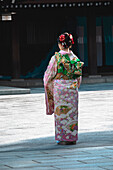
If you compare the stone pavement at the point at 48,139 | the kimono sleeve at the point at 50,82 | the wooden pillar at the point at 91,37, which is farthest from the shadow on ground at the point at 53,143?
the wooden pillar at the point at 91,37

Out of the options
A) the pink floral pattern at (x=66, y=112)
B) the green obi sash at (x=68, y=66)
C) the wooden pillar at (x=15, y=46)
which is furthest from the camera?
the wooden pillar at (x=15, y=46)

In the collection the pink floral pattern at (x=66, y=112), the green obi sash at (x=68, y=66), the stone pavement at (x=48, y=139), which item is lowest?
the stone pavement at (x=48, y=139)

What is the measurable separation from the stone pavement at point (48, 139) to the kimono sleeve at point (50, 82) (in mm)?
535

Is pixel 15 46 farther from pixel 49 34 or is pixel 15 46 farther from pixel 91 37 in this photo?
pixel 91 37

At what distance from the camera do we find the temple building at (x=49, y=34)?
85.8ft

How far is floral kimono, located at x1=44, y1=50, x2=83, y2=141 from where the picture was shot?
27.9 feet

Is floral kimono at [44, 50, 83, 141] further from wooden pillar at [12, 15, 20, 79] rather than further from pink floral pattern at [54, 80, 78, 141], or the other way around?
wooden pillar at [12, 15, 20, 79]

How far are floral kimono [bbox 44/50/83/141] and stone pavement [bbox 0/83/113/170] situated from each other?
0.25 metres

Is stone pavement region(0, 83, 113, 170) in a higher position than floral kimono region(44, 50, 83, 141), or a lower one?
lower

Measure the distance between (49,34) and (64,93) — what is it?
19.2 m

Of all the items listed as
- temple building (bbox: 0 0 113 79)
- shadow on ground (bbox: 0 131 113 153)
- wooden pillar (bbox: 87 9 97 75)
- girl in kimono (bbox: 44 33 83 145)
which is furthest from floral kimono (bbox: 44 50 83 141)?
wooden pillar (bbox: 87 9 97 75)

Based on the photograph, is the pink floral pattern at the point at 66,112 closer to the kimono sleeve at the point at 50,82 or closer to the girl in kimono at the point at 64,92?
the girl in kimono at the point at 64,92

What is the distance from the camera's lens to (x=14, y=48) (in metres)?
26.3

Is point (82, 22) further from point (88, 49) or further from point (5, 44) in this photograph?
point (5, 44)
